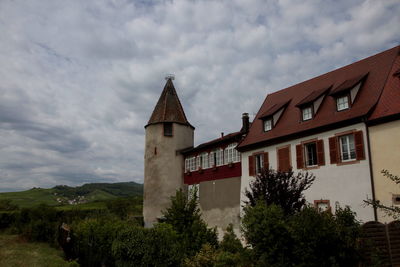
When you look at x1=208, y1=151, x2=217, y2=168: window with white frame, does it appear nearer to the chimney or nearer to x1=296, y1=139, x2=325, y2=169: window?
the chimney

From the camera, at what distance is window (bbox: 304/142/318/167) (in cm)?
1798

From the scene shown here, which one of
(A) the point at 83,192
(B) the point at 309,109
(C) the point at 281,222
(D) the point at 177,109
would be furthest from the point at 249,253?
(A) the point at 83,192

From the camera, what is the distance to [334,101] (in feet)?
58.2

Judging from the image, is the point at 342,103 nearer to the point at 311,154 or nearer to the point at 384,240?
the point at 311,154

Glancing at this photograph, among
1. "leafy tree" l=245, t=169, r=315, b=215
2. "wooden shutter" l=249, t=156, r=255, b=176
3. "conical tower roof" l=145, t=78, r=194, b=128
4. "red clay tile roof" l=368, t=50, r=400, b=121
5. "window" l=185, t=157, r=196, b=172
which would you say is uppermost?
"conical tower roof" l=145, t=78, r=194, b=128

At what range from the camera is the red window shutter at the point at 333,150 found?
54.2 feet

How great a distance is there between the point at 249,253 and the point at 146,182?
2014 centimetres

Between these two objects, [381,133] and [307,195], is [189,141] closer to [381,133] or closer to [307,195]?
[307,195]

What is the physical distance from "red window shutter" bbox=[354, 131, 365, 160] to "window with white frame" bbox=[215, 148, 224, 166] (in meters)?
11.1

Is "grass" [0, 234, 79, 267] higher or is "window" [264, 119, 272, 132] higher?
"window" [264, 119, 272, 132]

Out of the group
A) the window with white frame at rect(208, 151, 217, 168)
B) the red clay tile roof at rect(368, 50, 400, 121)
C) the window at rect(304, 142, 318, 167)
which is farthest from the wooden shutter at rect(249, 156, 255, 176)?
the red clay tile roof at rect(368, 50, 400, 121)

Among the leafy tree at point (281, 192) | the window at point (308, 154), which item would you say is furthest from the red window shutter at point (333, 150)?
the leafy tree at point (281, 192)

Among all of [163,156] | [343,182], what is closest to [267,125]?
[343,182]

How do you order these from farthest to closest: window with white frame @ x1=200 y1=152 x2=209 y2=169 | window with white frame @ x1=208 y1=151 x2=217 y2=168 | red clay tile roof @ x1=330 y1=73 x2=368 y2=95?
window with white frame @ x1=200 y1=152 x2=209 y2=169 → window with white frame @ x1=208 y1=151 x2=217 y2=168 → red clay tile roof @ x1=330 y1=73 x2=368 y2=95
